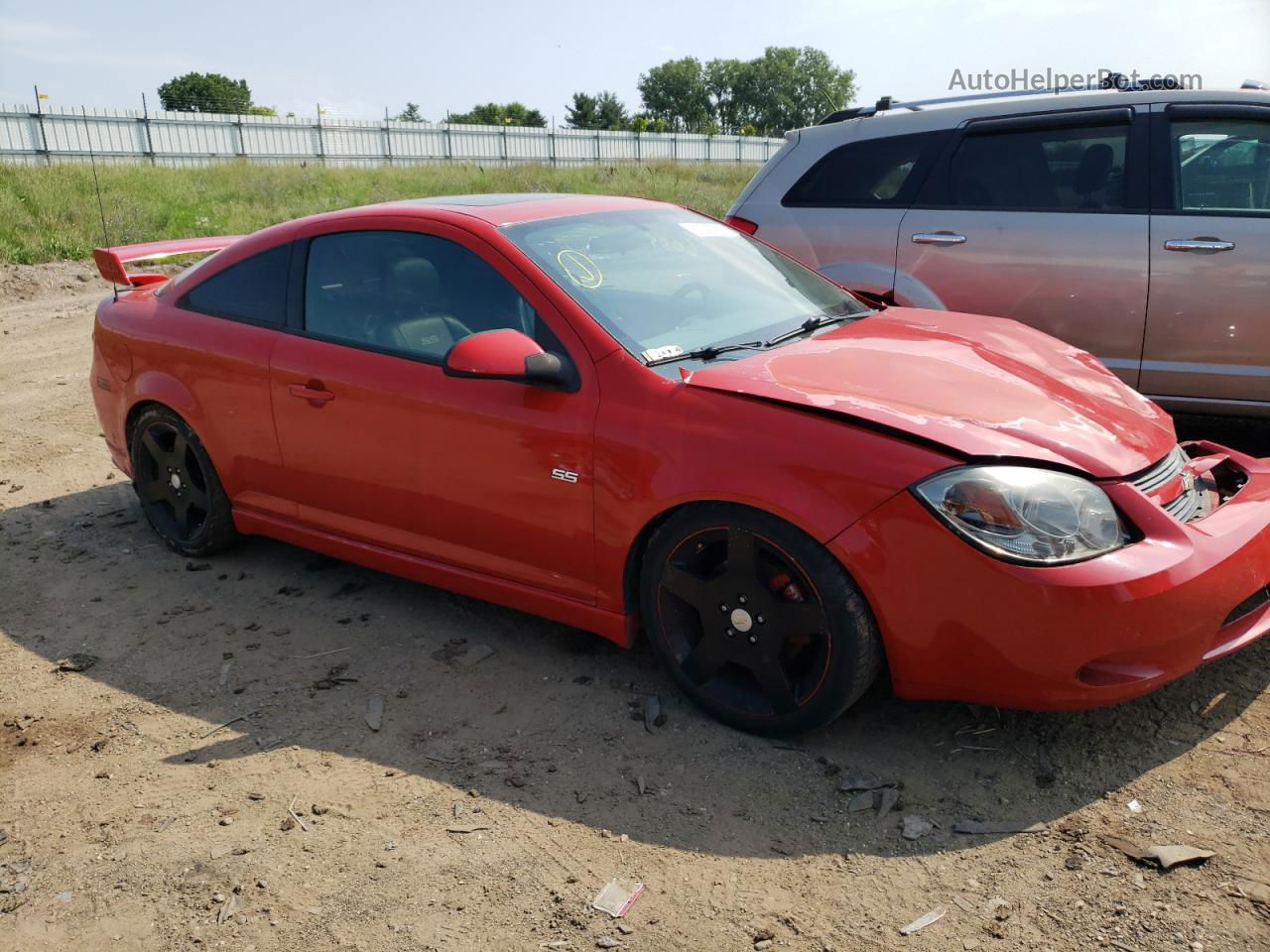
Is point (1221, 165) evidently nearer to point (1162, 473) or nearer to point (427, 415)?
point (1162, 473)

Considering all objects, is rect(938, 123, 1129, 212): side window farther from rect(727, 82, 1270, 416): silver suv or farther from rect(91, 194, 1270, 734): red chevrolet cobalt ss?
rect(91, 194, 1270, 734): red chevrolet cobalt ss

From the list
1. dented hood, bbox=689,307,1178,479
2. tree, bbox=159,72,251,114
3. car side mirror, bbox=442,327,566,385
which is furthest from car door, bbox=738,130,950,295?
tree, bbox=159,72,251,114

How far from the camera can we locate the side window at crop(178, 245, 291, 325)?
166 inches

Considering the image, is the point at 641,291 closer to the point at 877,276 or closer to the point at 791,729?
the point at 791,729

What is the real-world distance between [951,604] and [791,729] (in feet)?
2.14

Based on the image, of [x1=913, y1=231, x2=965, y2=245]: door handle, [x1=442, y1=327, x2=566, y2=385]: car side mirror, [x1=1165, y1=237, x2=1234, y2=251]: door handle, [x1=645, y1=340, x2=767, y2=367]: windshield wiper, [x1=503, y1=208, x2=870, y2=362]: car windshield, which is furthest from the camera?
[x1=913, y1=231, x2=965, y2=245]: door handle

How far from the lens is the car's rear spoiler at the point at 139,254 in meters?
4.94

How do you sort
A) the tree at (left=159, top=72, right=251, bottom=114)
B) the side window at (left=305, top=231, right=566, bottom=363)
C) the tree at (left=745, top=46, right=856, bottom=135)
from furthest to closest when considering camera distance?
1. the tree at (left=745, top=46, right=856, bottom=135)
2. the tree at (left=159, top=72, right=251, bottom=114)
3. the side window at (left=305, top=231, right=566, bottom=363)

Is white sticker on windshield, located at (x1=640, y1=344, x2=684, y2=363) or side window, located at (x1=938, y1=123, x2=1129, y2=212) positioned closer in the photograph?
→ white sticker on windshield, located at (x1=640, y1=344, x2=684, y2=363)

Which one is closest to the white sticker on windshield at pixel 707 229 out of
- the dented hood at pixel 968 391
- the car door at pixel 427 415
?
the dented hood at pixel 968 391

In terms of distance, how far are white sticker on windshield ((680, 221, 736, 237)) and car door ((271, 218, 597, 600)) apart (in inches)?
38.3

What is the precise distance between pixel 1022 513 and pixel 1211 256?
2898 millimetres

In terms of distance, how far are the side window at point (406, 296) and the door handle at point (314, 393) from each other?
198 mm

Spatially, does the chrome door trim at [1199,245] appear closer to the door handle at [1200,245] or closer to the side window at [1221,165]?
the door handle at [1200,245]
